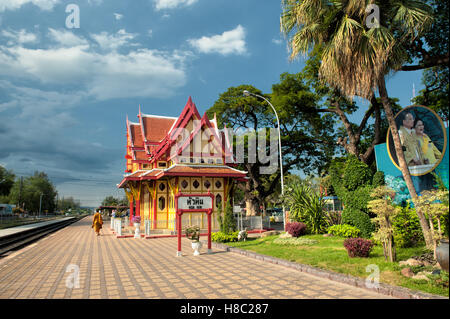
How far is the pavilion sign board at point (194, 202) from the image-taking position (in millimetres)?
12016

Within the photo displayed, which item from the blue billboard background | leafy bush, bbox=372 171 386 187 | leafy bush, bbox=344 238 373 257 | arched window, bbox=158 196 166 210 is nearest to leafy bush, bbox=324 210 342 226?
leafy bush, bbox=372 171 386 187

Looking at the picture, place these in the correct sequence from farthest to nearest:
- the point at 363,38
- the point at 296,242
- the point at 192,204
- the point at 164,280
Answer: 1. the point at 296,242
2. the point at 192,204
3. the point at 363,38
4. the point at 164,280

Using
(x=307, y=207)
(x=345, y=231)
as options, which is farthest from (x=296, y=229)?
(x=345, y=231)

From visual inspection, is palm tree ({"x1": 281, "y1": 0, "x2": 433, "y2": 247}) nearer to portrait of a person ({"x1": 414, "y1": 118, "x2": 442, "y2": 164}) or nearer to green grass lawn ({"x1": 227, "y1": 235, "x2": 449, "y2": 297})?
portrait of a person ({"x1": 414, "y1": 118, "x2": 442, "y2": 164})

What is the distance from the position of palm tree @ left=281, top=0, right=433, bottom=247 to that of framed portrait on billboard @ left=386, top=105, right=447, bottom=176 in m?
1.68

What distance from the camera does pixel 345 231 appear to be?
1302cm

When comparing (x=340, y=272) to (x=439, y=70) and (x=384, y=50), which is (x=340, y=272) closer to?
(x=384, y=50)

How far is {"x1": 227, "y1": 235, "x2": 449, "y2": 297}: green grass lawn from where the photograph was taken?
6.07 metres

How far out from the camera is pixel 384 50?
9172 millimetres

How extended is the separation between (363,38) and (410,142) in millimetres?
4241

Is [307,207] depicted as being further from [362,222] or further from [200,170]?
[200,170]
